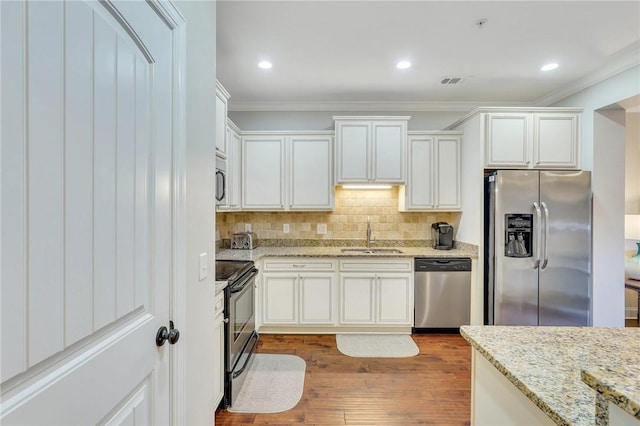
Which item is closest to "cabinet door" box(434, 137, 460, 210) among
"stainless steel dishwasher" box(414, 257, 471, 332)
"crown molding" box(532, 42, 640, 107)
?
"stainless steel dishwasher" box(414, 257, 471, 332)

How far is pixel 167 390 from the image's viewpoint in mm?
1097

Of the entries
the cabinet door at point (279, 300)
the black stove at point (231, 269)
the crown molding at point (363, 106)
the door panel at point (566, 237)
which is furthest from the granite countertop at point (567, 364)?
the crown molding at point (363, 106)

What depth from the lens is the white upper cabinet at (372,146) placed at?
3588 millimetres

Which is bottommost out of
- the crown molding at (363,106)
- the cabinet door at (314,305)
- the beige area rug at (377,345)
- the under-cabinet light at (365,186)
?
the beige area rug at (377,345)

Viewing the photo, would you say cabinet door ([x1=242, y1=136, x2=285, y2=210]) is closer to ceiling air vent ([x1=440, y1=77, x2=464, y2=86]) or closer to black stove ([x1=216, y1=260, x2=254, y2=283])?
black stove ([x1=216, y1=260, x2=254, y2=283])

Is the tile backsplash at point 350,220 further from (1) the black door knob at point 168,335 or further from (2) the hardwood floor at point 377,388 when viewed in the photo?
(1) the black door knob at point 168,335

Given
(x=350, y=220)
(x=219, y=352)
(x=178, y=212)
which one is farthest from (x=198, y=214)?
(x=350, y=220)

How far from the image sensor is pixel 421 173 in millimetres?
3703

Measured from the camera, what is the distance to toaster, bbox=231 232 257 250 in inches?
147

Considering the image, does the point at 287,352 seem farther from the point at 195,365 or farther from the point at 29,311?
the point at 29,311

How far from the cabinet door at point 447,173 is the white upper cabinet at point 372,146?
46cm

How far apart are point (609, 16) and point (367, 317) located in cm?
324

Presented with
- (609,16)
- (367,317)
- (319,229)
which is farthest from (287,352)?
(609,16)

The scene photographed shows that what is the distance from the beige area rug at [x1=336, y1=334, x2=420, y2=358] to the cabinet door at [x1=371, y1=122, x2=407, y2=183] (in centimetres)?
175
